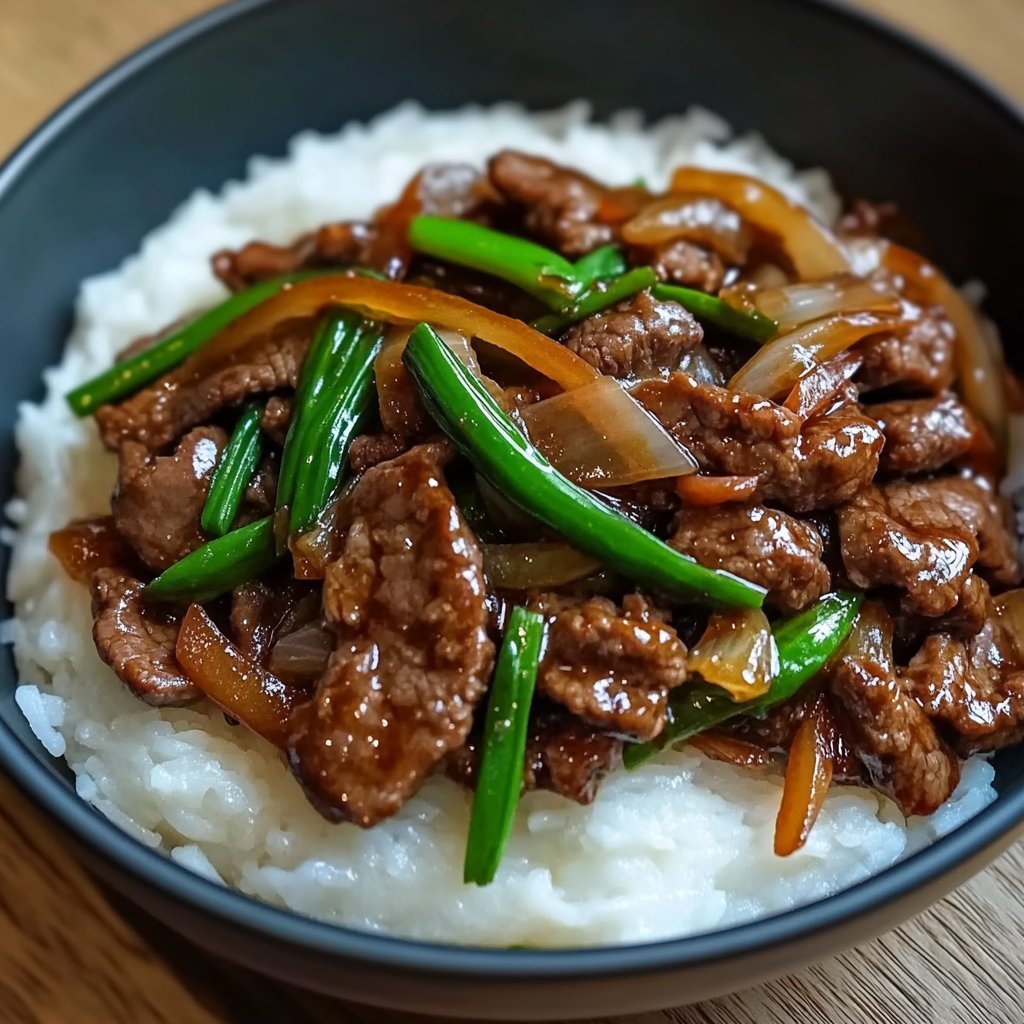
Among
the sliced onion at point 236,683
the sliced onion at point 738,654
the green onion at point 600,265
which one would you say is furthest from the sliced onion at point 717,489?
the sliced onion at point 236,683


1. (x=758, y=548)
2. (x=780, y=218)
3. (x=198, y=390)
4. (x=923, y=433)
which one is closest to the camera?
(x=758, y=548)

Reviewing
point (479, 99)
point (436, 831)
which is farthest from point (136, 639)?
point (479, 99)

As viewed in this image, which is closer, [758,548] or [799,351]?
[758,548]

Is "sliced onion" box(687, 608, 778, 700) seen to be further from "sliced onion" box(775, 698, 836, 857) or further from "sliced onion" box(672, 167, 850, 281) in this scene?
"sliced onion" box(672, 167, 850, 281)

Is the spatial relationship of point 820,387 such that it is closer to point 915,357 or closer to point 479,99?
point 915,357

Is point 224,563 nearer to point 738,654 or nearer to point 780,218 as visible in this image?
point 738,654

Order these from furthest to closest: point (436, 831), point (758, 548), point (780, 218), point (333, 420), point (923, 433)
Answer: point (780, 218) → point (923, 433) → point (333, 420) → point (436, 831) → point (758, 548)

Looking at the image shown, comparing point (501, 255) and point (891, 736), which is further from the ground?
point (501, 255)

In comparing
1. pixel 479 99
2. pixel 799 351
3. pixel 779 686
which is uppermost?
pixel 799 351
